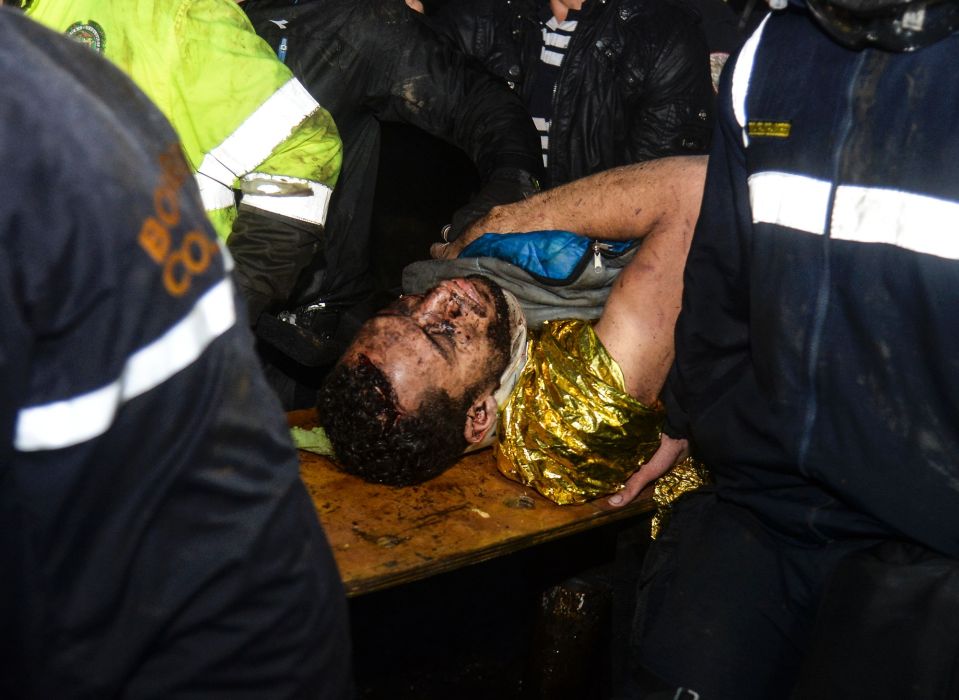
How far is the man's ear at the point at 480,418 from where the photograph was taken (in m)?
2.68

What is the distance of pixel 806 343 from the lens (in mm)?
1818

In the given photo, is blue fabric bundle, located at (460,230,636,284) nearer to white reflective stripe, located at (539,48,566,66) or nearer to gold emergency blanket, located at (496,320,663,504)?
gold emergency blanket, located at (496,320,663,504)

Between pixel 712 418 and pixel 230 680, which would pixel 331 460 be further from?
pixel 230 680

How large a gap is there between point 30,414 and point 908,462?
5.03ft

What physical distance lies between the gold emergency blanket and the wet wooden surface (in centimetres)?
7

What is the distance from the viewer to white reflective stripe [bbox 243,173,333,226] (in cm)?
255

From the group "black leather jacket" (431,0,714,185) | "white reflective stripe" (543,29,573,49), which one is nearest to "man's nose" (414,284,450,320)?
"black leather jacket" (431,0,714,185)

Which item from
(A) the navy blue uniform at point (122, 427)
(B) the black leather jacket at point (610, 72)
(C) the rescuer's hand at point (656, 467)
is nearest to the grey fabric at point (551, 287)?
(C) the rescuer's hand at point (656, 467)

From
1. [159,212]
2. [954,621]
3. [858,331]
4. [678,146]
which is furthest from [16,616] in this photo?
[678,146]

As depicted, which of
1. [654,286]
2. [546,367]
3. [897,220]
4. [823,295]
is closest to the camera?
[897,220]

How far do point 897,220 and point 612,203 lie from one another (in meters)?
1.14

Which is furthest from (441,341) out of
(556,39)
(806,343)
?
(556,39)

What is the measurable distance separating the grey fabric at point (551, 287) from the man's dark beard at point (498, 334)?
94mm

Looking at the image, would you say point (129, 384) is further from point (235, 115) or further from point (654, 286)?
point (654, 286)
